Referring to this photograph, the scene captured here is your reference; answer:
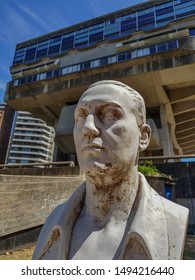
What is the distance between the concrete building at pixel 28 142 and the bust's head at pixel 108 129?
2875 inches

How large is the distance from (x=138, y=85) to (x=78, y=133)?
60.5ft

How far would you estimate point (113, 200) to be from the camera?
1632mm

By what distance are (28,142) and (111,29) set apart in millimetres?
58563

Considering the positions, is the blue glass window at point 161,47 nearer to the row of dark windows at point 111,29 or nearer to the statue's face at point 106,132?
the row of dark windows at point 111,29

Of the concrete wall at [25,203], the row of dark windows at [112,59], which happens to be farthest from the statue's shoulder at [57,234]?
the row of dark windows at [112,59]

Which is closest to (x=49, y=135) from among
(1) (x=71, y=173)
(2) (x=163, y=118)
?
(2) (x=163, y=118)

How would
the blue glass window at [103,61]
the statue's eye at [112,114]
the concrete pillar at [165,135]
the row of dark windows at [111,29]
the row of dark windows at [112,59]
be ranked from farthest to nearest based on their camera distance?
the row of dark windows at [111,29], the blue glass window at [103,61], the concrete pillar at [165,135], the row of dark windows at [112,59], the statue's eye at [112,114]

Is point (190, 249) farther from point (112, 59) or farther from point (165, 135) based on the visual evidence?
point (112, 59)

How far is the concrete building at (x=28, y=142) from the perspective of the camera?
73.4 meters

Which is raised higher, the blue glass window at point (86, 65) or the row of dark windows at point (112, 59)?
the blue glass window at point (86, 65)

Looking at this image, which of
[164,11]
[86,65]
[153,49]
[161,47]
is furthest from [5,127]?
[164,11]

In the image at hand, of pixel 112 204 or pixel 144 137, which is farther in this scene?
pixel 144 137

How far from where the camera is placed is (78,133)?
1696 millimetres
